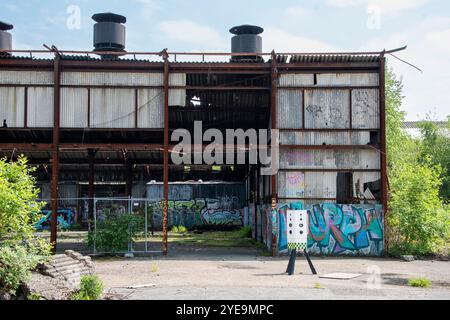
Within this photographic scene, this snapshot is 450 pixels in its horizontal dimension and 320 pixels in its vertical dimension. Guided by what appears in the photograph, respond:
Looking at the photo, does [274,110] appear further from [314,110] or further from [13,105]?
[13,105]

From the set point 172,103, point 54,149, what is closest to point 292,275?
point 172,103

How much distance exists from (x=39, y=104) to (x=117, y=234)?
6.60 m

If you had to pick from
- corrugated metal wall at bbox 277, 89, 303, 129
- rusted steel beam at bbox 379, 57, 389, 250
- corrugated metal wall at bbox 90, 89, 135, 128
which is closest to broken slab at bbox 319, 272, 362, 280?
rusted steel beam at bbox 379, 57, 389, 250

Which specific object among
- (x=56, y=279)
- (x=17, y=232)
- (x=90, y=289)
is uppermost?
(x=17, y=232)

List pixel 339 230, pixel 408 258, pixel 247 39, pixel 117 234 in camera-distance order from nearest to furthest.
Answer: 1. pixel 408 258
2. pixel 117 234
3. pixel 339 230
4. pixel 247 39

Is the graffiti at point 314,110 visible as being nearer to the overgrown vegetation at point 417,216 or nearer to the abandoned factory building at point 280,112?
the abandoned factory building at point 280,112

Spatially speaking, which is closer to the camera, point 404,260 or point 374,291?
point 374,291

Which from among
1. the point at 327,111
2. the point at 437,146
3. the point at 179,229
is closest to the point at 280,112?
the point at 327,111

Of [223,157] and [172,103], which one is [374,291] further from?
[223,157]

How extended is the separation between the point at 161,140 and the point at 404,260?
13.0 meters

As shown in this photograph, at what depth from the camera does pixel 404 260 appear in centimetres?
2281

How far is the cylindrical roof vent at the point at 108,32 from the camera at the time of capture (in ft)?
86.3

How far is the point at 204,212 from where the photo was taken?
149 feet

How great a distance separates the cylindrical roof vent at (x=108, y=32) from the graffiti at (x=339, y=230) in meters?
10.7
